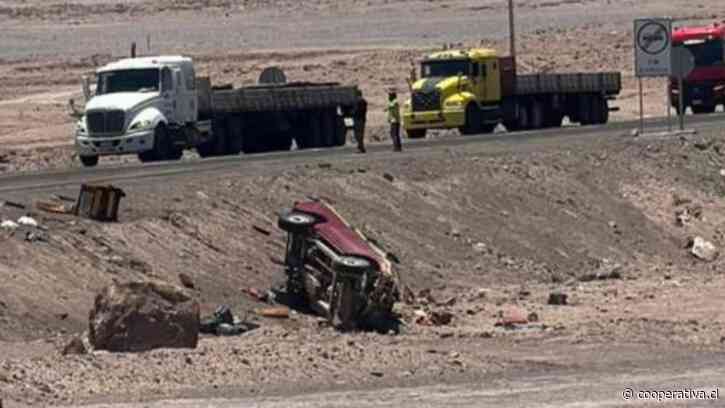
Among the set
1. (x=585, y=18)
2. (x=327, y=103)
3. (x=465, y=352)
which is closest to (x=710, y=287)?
(x=465, y=352)

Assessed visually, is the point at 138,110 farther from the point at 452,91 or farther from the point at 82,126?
the point at 452,91

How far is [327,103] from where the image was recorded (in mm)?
57219

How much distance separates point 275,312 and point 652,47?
21240 mm

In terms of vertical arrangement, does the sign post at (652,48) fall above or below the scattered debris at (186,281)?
above

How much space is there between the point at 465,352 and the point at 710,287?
9.86 meters

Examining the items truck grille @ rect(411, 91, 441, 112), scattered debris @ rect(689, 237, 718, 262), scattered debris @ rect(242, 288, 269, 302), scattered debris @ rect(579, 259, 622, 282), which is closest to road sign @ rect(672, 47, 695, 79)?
truck grille @ rect(411, 91, 441, 112)

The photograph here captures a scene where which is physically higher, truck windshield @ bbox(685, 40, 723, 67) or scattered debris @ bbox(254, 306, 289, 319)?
scattered debris @ bbox(254, 306, 289, 319)

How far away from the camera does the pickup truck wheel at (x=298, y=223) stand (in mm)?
30391

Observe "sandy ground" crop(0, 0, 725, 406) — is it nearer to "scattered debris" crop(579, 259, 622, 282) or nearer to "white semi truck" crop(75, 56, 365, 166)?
"scattered debris" crop(579, 259, 622, 282)

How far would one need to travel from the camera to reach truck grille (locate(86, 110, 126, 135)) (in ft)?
163

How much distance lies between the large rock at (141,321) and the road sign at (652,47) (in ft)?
83.8

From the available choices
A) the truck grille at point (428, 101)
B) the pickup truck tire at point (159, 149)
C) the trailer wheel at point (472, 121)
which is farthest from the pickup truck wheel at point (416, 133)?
the pickup truck tire at point (159, 149)

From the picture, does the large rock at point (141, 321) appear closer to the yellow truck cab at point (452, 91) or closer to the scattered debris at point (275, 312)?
the scattered debris at point (275, 312)

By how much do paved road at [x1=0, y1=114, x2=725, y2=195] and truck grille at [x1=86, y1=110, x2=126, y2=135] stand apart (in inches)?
50.6
